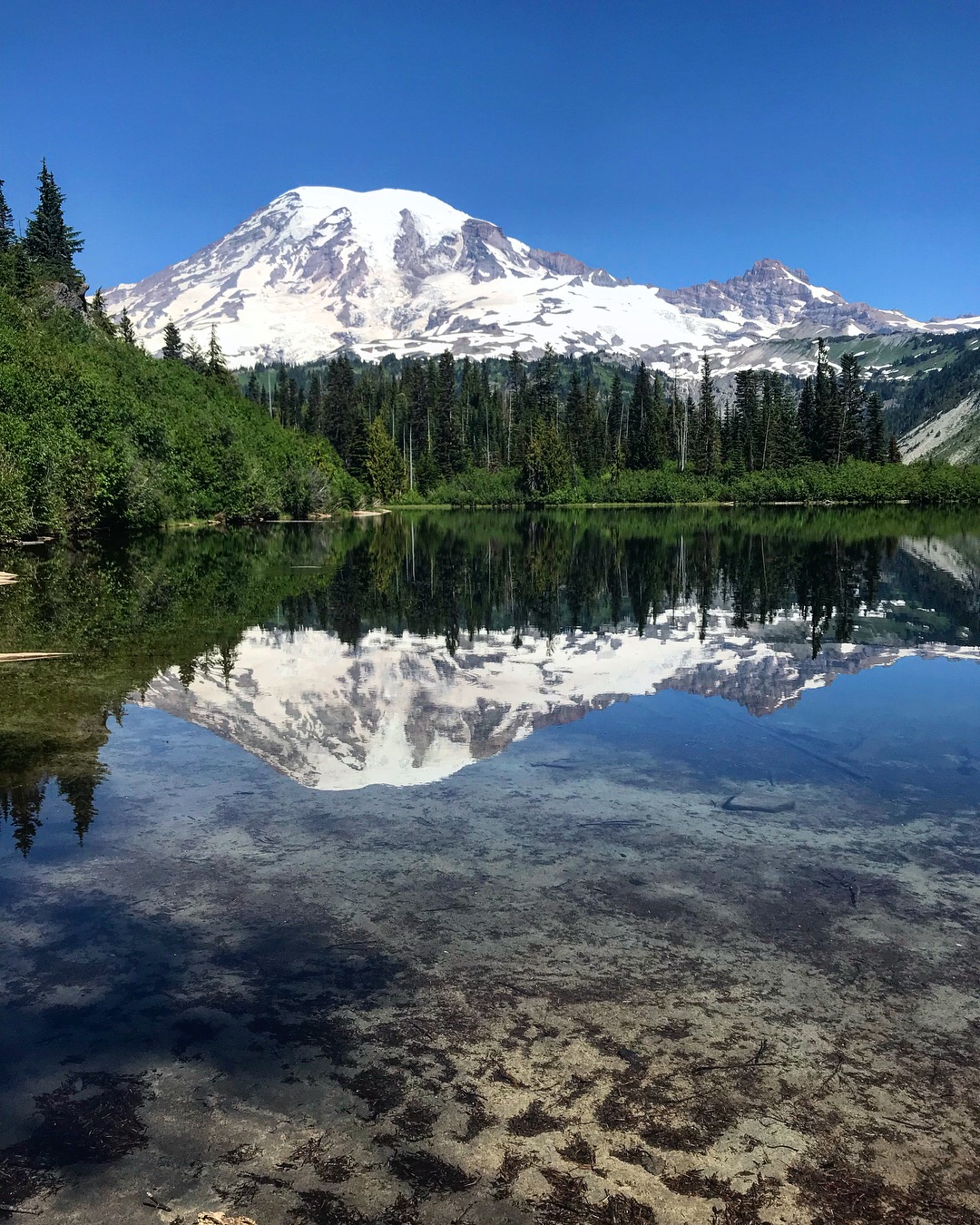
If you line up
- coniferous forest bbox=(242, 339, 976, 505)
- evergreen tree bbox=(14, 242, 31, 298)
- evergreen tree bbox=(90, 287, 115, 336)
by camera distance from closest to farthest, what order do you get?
→ 1. evergreen tree bbox=(14, 242, 31, 298)
2. evergreen tree bbox=(90, 287, 115, 336)
3. coniferous forest bbox=(242, 339, 976, 505)

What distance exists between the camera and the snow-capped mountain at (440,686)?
14031 millimetres

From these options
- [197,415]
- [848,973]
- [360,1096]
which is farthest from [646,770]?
[197,415]

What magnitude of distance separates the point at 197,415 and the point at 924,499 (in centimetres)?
11019

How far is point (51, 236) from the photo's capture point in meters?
135

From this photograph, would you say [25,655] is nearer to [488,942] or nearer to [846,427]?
[488,942]

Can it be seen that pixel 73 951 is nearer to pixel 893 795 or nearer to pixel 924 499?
pixel 893 795

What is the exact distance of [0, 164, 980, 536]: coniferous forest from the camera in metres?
66.0

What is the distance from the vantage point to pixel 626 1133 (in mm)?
5570


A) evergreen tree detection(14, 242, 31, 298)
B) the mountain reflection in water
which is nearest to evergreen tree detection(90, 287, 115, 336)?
evergreen tree detection(14, 242, 31, 298)

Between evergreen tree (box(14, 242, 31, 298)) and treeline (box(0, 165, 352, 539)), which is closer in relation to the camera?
treeline (box(0, 165, 352, 539))

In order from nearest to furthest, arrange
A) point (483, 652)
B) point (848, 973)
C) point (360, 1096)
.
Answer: point (360, 1096)
point (848, 973)
point (483, 652)

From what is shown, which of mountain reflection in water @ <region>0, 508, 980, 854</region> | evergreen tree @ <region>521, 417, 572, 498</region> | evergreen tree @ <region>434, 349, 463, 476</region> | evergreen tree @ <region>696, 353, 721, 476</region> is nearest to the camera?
mountain reflection in water @ <region>0, 508, 980, 854</region>

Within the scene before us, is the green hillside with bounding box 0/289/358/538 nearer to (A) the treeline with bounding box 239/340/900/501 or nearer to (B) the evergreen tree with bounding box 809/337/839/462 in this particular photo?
(A) the treeline with bounding box 239/340/900/501

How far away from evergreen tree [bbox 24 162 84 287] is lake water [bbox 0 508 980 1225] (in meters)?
132
